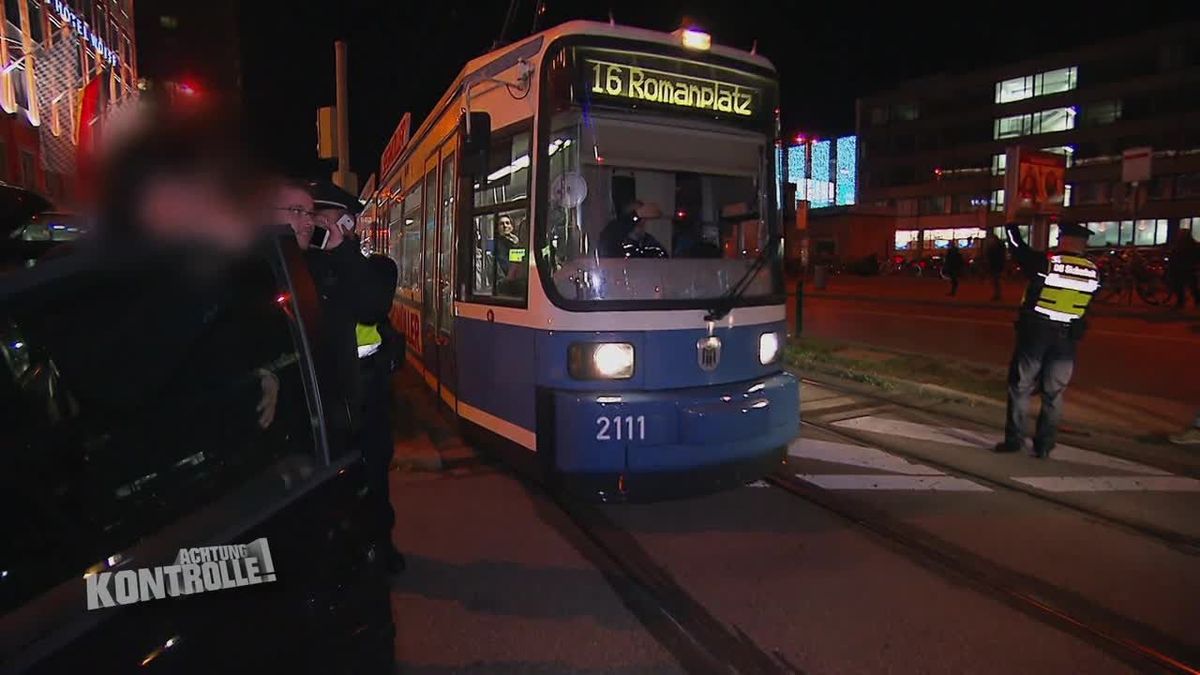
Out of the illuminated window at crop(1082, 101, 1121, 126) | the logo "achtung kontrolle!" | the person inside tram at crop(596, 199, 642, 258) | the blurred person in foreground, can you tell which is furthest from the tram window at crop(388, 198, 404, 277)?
the illuminated window at crop(1082, 101, 1121, 126)

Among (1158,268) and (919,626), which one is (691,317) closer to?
(919,626)

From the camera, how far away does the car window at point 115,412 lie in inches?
67.2

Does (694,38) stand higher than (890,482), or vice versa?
(694,38)

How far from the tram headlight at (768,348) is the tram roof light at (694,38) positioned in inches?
74.5

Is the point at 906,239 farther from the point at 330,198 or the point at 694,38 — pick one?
the point at 330,198

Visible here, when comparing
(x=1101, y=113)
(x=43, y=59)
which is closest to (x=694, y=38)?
(x=43, y=59)

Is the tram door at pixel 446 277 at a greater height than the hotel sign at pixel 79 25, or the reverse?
the hotel sign at pixel 79 25

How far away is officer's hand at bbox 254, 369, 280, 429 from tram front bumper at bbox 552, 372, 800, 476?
2.64m

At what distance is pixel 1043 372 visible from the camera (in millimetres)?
6734

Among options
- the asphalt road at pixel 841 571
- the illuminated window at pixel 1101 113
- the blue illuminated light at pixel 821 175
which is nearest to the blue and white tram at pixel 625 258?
the asphalt road at pixel 841 571

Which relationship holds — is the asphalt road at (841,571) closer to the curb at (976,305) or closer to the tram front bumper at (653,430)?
the tram front bumper at (653,430)

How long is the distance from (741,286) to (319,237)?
2.61 m

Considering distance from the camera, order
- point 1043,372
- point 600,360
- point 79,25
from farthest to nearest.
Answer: point 79,25 < point 1043,372 < point 600,360

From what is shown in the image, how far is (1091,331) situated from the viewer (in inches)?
639
